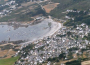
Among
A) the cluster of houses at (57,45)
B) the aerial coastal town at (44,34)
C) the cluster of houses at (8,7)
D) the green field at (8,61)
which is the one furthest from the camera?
the cluster of houses at (8,7)

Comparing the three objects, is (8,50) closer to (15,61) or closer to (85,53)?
(15,61)

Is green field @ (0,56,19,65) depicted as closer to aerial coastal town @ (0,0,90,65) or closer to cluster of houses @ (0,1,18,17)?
aerial coastal town @ (0,0,90,65)

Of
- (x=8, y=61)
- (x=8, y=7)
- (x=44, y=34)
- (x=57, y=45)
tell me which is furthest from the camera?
(x=8, y=7)

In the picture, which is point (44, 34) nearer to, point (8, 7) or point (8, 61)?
point (8, 61)

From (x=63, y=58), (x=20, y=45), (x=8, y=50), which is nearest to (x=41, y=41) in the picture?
(x=20, y=45)

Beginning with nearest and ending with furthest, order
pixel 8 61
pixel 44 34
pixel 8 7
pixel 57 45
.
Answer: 1. pixel 8 61
2. pixel 57 45
3. pixel 44 34
4. pixel 8 7

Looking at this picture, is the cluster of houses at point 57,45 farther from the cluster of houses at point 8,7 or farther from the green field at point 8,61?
the cluster of houses at point 8,7

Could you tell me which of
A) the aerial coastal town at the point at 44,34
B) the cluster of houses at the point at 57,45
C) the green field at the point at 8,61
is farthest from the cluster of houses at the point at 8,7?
the green field at the point at 8,61

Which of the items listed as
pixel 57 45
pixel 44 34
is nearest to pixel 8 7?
pixel 44 34

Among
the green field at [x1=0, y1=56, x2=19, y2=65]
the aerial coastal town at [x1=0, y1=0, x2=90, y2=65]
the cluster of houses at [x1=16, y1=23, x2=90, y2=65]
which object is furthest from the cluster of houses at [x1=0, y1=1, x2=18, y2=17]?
the green field at [x1=0, y1=56, x2=19, y2=65]
